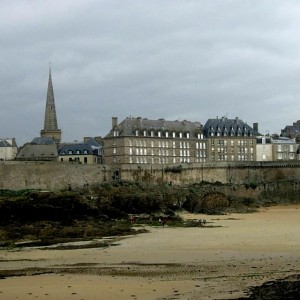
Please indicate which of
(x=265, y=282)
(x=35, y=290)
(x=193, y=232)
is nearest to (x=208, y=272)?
(x=265, y=282)

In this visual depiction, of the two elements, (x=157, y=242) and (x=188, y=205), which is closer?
(x=157, y=242)

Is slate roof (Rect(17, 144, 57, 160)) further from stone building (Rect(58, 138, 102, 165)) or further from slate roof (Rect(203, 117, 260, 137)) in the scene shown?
slate roof (Rect(203, 117, 260, 137))

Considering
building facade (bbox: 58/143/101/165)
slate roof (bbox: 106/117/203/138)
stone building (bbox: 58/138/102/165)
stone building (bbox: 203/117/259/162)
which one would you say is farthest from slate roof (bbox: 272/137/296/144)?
building facade (bbox: 58/143/101/165)

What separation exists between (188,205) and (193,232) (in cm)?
1519

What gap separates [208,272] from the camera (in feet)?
47.1

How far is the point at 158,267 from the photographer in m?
15.4

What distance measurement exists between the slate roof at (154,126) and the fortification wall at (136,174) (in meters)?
9.21

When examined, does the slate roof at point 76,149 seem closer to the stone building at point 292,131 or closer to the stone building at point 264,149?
the stone building at point 264,149

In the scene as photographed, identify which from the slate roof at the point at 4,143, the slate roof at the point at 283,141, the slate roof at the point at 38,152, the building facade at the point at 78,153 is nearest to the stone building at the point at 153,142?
the building facade at the point at 78,153

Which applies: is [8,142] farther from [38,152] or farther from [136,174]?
[136,174]

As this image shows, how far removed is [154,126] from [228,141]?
9680 millimetres

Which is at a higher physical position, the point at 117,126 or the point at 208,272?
the point at 117,126

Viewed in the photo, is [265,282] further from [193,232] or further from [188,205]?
[188,205]

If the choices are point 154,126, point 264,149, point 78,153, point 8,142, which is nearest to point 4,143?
point 8,142
